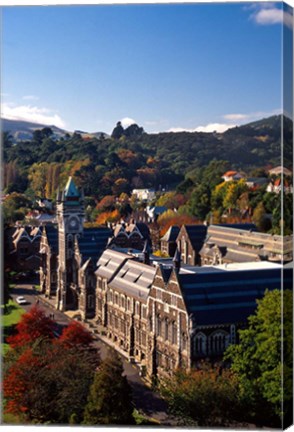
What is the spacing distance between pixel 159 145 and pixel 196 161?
1.05 meters

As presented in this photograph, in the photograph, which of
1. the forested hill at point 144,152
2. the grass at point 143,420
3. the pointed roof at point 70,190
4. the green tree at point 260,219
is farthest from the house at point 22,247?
the green tree at point 260,219

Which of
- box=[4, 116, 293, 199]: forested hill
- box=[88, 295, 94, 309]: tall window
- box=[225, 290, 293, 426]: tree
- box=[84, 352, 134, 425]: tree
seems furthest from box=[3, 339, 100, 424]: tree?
box=[88, 295, 94, 309]: tall window

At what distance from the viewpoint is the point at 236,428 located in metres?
16.3

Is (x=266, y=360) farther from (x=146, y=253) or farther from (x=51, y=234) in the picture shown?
(x=51, y=234)

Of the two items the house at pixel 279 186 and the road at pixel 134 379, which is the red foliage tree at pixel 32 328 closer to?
the road at pixel 134 379

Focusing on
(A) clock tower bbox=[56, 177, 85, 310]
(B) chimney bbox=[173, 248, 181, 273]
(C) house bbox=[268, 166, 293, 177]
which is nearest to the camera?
(C) house bbox=[268, 166, 293, 177]

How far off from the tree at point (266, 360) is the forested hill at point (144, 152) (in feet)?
11.3

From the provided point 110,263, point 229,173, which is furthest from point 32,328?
point 110,263

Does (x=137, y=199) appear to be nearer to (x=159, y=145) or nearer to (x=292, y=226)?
(x=159, y=145)

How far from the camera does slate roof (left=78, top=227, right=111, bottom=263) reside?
948 inches

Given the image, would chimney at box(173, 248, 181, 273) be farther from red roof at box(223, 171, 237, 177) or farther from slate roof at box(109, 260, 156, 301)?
red roof at box(223, 171, 237, 177)

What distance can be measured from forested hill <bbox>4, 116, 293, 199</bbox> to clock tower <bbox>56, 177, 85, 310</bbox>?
814mm

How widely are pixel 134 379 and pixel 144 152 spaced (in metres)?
6.20

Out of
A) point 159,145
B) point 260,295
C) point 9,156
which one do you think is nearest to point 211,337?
point 260,295
